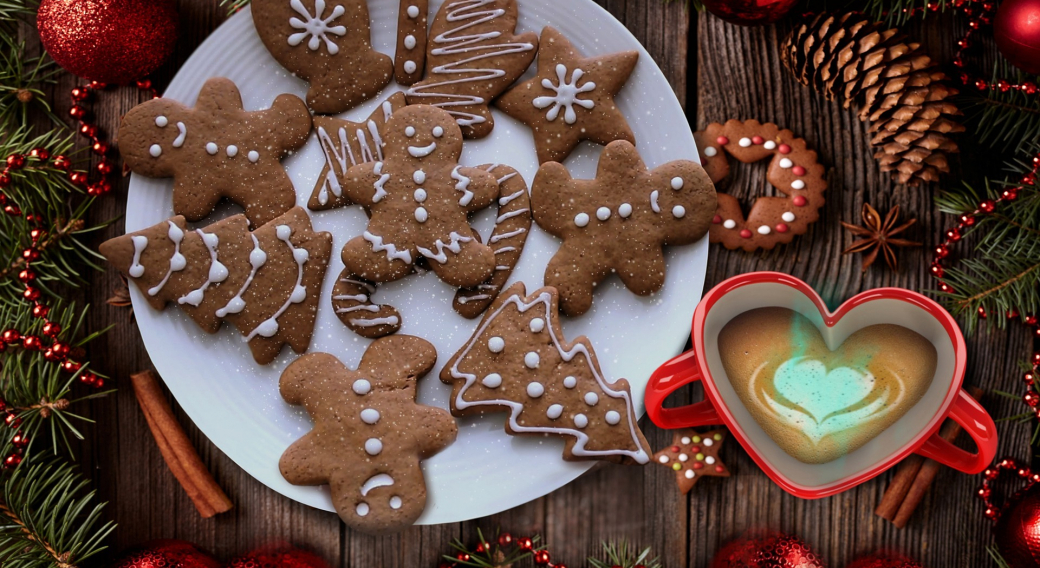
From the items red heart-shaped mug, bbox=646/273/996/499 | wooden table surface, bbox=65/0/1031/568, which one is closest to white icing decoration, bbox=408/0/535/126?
wooden table surface, bbox=65/0/1031/568

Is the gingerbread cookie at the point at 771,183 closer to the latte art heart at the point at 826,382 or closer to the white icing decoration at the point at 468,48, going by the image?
the latte art heart at the point at 826,382

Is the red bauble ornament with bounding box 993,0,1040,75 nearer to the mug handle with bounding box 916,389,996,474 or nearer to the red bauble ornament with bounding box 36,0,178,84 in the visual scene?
the mug handle with bounding box 916,389,996,474

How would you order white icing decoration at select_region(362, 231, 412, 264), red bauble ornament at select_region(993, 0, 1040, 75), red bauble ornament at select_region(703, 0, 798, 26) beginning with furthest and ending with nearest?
white icing decoration at select_region(362, 231, 412, 264)
red bauble ornament at select_region(703, 0, 798, 26)
red bauble ornament at select_region(993, 0, 1040, 75)

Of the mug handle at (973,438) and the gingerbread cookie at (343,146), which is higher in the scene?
the gingerbread cookie at (343,146)

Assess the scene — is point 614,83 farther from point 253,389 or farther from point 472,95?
point 253,389

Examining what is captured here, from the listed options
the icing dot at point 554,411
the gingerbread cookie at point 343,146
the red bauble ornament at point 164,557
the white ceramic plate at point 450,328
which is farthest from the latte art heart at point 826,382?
the red bauble ornament at point 164,557

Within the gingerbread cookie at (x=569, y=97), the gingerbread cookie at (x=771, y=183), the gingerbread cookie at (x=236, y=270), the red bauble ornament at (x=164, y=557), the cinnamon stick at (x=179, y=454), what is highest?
the gingerbread cookie at (x=569, y=97)

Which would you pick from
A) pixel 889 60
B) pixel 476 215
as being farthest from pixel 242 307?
pixel 889 60
